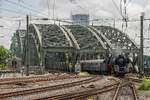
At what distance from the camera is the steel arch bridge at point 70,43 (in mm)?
107438

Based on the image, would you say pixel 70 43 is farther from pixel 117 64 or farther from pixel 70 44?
pixel 117 64

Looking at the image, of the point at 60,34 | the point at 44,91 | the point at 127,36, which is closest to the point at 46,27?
the point at 60,34

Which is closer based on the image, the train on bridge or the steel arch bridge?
the train on bridge

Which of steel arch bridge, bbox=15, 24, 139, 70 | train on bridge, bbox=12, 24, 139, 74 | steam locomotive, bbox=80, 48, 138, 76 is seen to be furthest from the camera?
steel arch bridge, bbox=15, 24, 139, 70

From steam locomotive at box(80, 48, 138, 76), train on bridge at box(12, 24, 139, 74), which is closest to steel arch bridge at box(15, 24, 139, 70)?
train on bridge at box(12, 24, 139, 74)

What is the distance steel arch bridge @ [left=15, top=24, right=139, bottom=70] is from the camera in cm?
10744

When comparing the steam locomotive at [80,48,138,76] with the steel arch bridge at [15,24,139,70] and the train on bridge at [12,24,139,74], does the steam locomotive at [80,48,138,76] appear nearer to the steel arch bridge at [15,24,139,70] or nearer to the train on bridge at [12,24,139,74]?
the train on bridge at [12,24,139,74]

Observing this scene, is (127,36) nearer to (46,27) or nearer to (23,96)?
(46,27)

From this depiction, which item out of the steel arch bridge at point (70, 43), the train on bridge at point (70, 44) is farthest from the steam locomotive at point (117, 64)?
the steel arch bridge at point (70, 43)

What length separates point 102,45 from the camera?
112375mm

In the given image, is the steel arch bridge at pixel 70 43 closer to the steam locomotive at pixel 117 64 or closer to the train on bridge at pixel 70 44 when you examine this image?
the train on bridge at pixel 70 44

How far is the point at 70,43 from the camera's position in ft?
370

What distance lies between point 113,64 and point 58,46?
57423mm

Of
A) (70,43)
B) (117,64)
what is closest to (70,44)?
(70,43)
